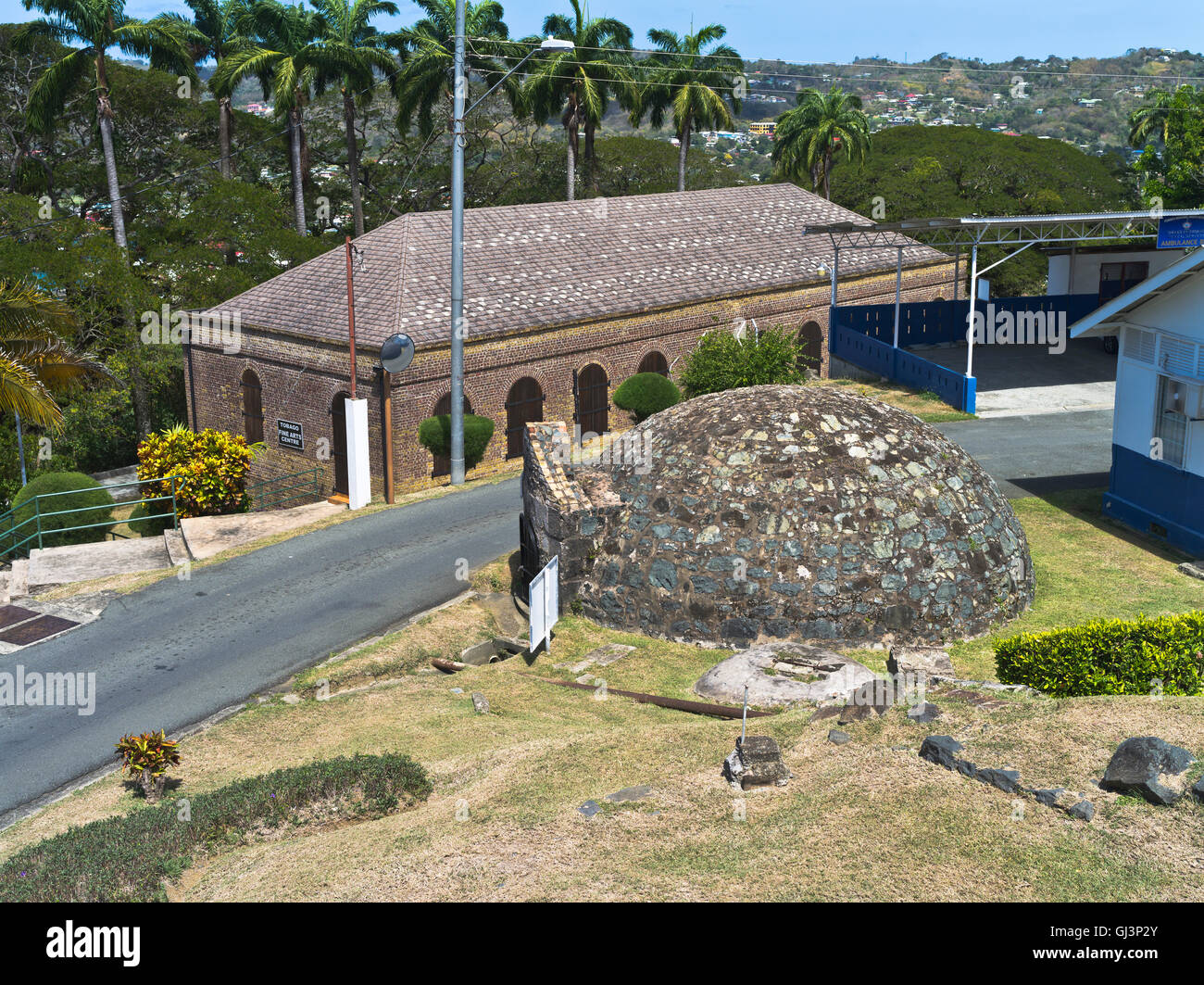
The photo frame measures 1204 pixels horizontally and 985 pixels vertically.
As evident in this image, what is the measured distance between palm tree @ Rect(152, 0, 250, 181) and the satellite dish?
2826cm

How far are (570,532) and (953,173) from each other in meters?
→ 68.6

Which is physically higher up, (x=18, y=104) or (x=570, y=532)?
(x=18, y=104)

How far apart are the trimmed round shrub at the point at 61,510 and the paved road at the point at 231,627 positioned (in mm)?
6083

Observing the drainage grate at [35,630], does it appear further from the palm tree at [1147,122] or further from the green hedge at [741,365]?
the palm tree at [1147,122]

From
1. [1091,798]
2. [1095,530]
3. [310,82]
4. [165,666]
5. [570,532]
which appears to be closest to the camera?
[1091,798]

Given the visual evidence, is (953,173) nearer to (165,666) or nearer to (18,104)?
(18,104)

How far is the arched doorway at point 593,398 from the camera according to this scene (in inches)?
1522

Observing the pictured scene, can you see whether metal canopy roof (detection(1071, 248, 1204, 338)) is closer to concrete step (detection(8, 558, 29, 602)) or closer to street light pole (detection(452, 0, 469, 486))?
street light pole (detection(452, 0, 469, 486))

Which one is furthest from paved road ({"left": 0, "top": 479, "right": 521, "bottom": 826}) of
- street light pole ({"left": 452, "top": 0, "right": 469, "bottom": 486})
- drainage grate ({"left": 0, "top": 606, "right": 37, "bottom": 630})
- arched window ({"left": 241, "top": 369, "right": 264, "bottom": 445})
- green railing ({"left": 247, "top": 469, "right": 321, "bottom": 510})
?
arched window ({"left": 241, "top": 369, "right": 264, "bottom": 445})

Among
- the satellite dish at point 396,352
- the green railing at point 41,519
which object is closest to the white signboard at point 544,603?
the green railing at point 41,519

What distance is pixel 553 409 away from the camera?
37781 mm

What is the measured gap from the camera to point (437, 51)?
5384 cm

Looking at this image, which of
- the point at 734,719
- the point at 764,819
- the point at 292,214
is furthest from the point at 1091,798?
the point at 292,214

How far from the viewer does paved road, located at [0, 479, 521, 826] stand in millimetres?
16922
